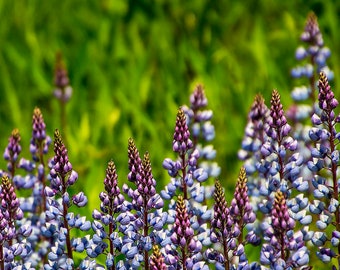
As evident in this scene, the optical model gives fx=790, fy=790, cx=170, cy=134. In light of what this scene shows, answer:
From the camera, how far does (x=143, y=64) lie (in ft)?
20.6

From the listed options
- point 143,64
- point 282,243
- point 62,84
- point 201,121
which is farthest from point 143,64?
point 282,243

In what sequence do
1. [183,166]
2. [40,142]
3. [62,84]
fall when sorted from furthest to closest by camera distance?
[62,84] → [40,142] → [183,166]

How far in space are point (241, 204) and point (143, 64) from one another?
3.42m

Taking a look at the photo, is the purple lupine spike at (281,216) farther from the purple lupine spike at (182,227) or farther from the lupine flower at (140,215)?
the lupine flower at (140,215)

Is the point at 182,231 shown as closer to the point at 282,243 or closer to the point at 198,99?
the point at 282,243

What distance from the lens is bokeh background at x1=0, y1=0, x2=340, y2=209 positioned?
5.57 m

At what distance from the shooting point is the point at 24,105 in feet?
21.3

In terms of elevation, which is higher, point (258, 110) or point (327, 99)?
point (258, 110)

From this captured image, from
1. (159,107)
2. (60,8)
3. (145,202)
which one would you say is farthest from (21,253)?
(60,8)

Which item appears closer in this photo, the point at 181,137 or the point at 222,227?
the point at 222,227

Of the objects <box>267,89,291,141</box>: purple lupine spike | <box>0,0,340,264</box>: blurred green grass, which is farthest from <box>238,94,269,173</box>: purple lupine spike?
<box>0,0,340,264</box>: blurred green grass

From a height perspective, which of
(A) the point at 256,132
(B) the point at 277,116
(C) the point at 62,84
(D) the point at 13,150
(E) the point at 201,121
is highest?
(C) the point at 62,84

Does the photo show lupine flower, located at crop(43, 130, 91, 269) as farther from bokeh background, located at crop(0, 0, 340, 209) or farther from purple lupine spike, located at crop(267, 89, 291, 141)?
bokeh background, located at crop(0, 0, 340, 209)

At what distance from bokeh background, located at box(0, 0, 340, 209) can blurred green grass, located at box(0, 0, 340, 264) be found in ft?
0.03
